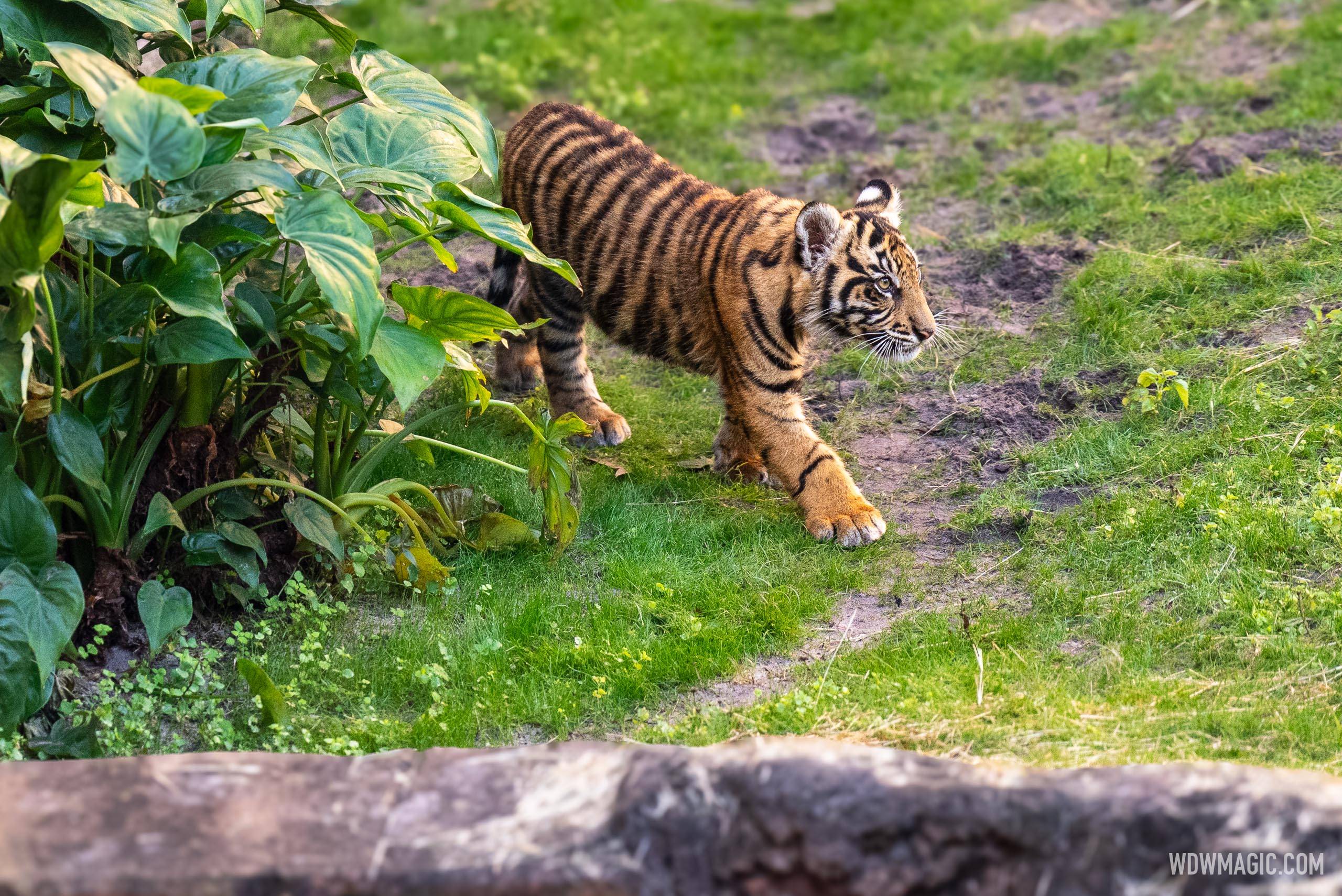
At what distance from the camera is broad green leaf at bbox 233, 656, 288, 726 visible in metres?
3.46

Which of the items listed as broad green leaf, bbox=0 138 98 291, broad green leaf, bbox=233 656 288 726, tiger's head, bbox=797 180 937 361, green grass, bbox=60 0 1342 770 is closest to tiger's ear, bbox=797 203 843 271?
tiger's head, bbox=797 180 937 361

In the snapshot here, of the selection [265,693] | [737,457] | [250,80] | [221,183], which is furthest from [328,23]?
[737,457]

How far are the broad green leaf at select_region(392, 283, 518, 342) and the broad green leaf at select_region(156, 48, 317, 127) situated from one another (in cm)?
64

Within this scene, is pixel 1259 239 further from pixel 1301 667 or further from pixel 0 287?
pixel 0 287

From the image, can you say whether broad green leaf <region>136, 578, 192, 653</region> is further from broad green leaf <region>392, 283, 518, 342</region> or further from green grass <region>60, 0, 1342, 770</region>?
broad green leaf <region>392, 283, 518, 342</region>

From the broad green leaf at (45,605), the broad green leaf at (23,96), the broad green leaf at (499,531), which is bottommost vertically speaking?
the broad green leaf at (499,531)

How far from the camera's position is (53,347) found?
324cm

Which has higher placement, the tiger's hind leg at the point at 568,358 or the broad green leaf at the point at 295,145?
the broad green leaf at the point at 295,145

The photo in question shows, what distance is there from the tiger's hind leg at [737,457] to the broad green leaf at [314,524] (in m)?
1.84

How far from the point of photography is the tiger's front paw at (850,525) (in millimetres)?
4633

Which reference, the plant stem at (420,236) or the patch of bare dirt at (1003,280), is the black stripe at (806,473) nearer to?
the patch of bare dirt at (1003,280)

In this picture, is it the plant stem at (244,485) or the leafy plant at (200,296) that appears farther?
the plant stem at (244,485)

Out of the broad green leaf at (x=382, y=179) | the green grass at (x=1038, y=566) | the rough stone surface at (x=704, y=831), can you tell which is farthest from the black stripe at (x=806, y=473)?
the rough stone surface at (x=704, y=831)

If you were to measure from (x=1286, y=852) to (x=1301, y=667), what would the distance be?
1.51 metres
